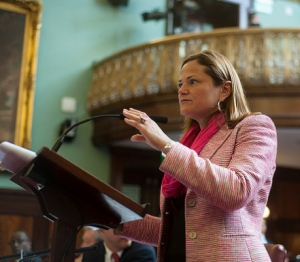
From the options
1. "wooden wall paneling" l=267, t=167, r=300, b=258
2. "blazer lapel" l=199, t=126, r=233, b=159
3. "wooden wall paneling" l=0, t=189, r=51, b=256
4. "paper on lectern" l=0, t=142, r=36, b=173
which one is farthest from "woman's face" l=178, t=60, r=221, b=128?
"wooden wall paneling" l=267, t=167, r=300, b=258

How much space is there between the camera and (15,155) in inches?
53.9

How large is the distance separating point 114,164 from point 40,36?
2.66m

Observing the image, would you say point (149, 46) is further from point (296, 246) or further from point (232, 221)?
point (232, 221)

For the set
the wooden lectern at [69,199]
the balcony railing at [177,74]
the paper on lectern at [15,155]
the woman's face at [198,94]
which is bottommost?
the wooden lectern at [69,199]

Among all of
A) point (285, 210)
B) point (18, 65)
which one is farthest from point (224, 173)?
point (285, 210)

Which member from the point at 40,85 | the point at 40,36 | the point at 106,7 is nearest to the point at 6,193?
the point at 40,85

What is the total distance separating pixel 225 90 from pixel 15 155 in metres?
0.90

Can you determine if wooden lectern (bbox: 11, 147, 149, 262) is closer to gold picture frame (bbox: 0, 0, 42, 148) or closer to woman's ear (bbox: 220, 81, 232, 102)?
woman's ear (bbox: 220, 81, 232, 102)

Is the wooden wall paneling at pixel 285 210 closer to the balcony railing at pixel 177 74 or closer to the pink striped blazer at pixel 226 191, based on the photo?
the balcony railing at pixel 177 74

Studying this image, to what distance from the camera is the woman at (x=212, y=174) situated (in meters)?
1.43

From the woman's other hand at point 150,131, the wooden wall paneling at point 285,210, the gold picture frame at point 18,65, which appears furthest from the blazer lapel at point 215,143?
the wooden wall paneling at point 285,210

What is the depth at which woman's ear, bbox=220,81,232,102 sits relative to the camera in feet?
6.06

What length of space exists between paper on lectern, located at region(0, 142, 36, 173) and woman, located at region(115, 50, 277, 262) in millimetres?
350

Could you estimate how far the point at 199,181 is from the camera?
1.42m
